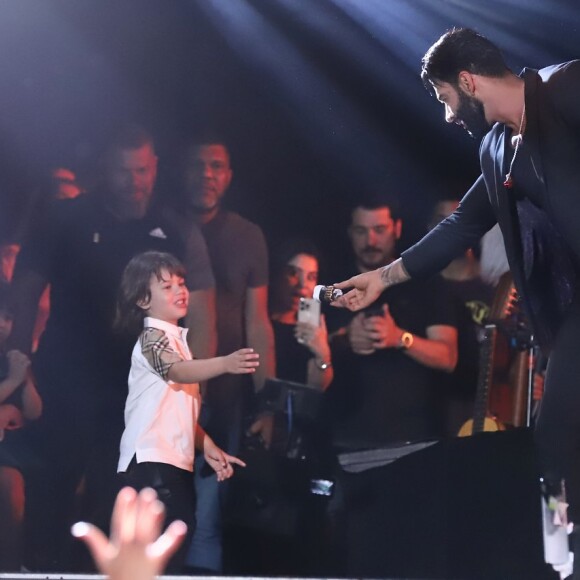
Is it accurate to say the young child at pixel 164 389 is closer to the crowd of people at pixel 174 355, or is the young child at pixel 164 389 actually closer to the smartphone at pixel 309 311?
the crowd of people at pixel 174 355

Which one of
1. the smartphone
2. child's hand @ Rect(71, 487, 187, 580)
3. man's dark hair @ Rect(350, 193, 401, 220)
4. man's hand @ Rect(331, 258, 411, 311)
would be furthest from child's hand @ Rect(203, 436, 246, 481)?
child's hand @ Rect(71, 487, 187, 580)

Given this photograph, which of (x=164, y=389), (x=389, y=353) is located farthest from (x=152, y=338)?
(x=389, y=353)

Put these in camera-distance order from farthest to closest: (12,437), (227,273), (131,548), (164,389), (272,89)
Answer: (272,89) → (227,273) → (164,389) → (12,437) → (131,548)

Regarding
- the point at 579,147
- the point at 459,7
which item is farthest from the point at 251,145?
the point at 579,147

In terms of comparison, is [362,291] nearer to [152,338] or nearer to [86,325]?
[152,338]

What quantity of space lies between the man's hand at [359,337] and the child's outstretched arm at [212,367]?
473 mm

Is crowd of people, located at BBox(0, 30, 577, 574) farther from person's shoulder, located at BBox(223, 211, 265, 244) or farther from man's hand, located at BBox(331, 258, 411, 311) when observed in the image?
man's hand, located at BBox(331, 258, 411, 311)

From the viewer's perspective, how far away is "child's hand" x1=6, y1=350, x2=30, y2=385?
146 inches

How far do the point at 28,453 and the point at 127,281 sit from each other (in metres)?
0.80

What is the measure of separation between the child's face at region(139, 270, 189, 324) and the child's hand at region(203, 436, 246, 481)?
1.78ft

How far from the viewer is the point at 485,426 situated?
4027mm

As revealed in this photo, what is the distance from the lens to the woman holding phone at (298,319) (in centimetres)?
399

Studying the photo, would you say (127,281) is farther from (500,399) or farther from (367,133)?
(500,399)

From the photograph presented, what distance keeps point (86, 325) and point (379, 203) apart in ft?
4.61
